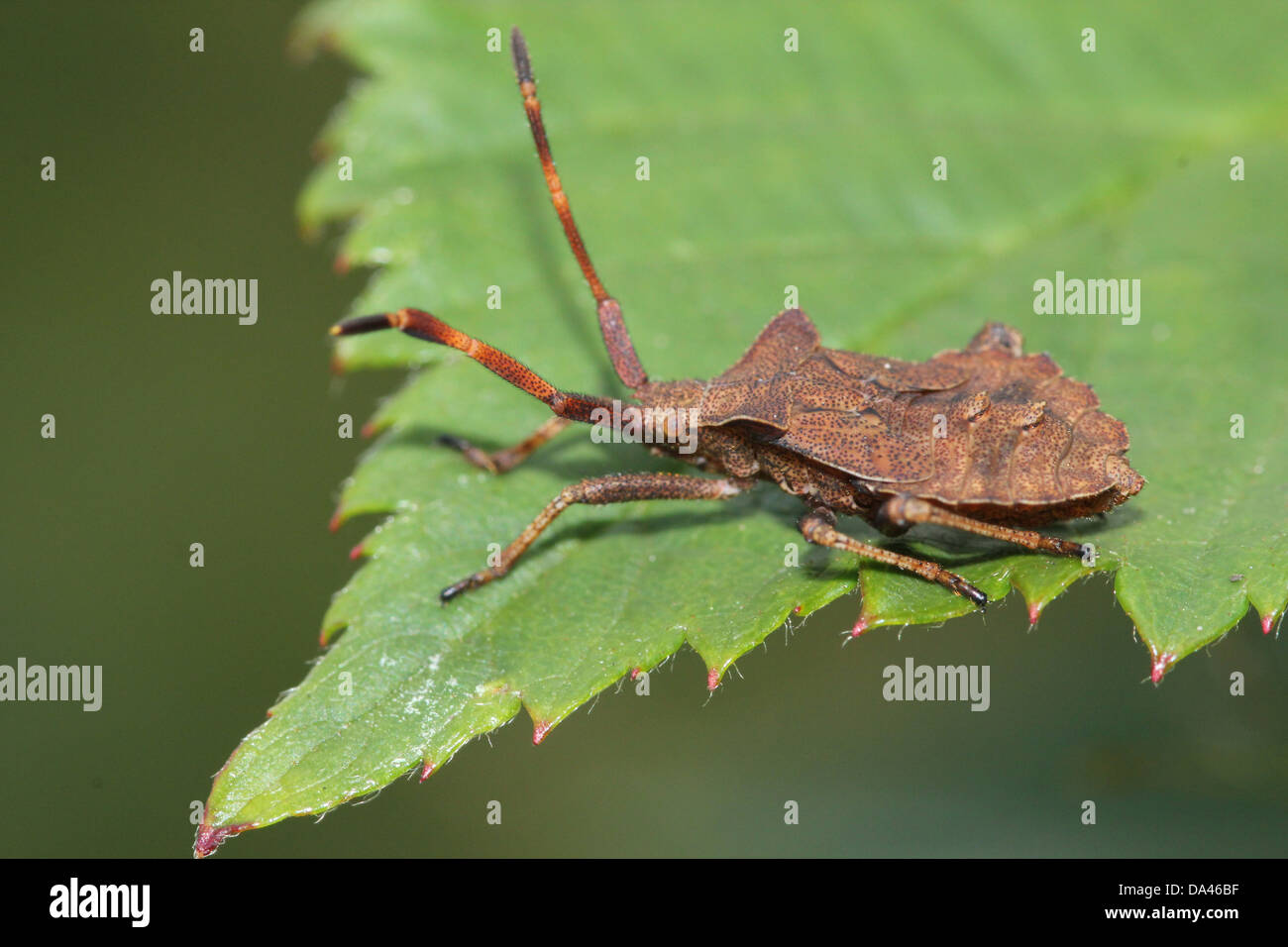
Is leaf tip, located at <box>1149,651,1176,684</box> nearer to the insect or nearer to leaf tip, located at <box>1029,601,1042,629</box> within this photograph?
leaf tip, located at <box>1029,601,1042,629</box>

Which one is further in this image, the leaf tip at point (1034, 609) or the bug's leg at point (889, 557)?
the bug's leg at point (889, 557)

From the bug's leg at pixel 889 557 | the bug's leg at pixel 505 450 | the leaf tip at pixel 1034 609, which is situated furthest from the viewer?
the bug's leg at pixel 505 450

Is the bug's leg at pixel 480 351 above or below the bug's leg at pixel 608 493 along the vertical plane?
above

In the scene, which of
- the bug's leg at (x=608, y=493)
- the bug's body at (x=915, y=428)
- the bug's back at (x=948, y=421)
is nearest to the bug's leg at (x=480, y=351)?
the bug's leg at (x=608, y=493)

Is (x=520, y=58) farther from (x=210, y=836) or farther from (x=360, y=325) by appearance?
(x=210, y=836)

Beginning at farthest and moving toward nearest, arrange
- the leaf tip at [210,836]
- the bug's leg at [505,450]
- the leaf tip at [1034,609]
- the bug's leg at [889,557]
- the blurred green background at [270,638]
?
the bug's leg at [505,450], the blurred green background at [270,638], the bug's leg at [889,557], the leaf tip at [1034,609], the leaf tip at [210,836]

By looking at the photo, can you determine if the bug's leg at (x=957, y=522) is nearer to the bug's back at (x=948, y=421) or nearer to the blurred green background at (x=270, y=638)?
the bug's back at (x=948, y=421)
